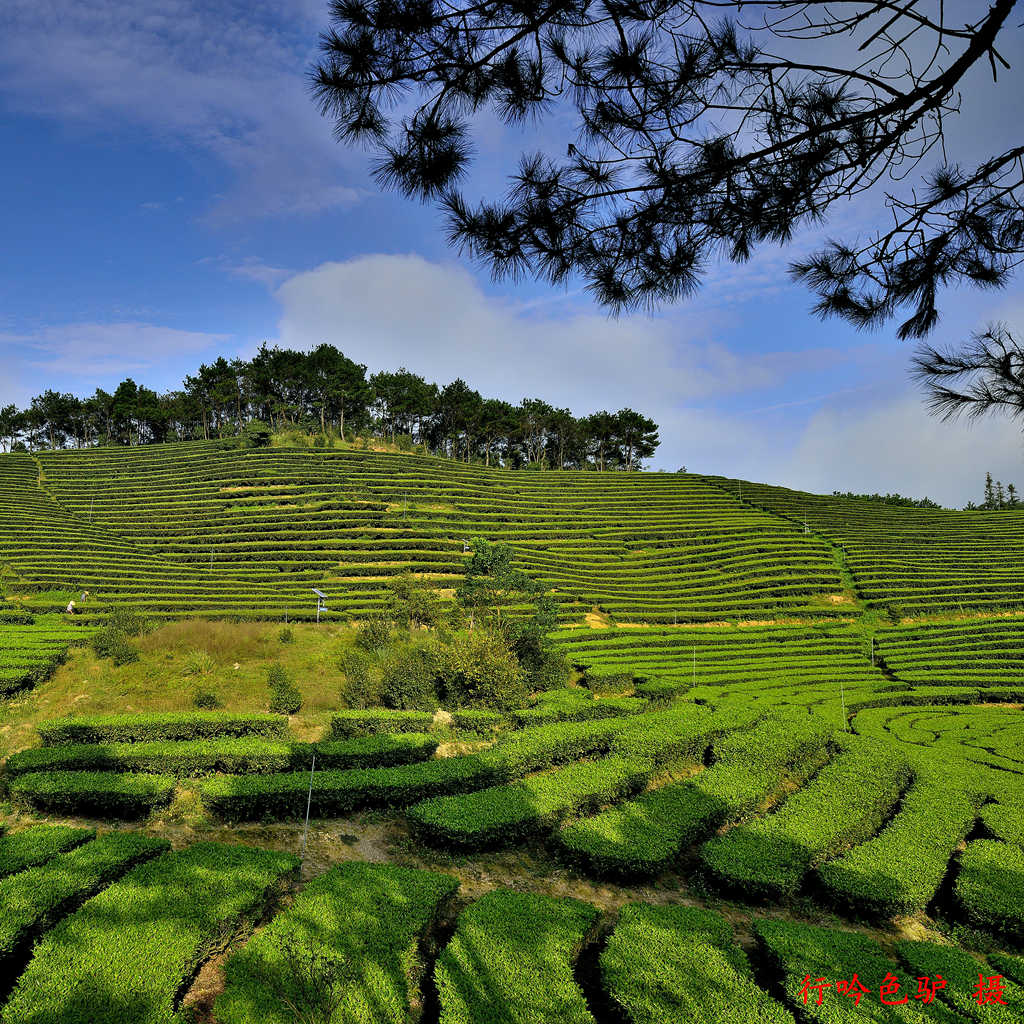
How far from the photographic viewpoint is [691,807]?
8852 mm

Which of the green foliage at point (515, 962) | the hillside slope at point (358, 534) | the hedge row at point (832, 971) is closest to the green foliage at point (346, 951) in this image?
the green foliage at point (515, 962)

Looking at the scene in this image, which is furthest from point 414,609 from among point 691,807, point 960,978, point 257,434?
point 257,434

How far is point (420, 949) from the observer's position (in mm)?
6117

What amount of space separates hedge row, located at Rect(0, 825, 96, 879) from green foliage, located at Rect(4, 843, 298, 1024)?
1347 millimetres

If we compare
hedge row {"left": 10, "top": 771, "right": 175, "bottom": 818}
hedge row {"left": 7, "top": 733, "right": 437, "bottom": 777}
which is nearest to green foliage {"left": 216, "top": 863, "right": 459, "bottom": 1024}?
hedge row {"left": 10, "top": 771, "right": 175, "bottom": 818}

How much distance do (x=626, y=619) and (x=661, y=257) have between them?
2839 cm

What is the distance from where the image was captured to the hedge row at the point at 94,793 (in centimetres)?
878

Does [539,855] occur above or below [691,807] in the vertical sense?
below

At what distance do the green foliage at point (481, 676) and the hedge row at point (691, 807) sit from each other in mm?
6076

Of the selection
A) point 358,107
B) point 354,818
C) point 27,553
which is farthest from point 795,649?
point 27,553

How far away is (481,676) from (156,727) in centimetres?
778

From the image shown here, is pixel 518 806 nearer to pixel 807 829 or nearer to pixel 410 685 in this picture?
pixel 807 829

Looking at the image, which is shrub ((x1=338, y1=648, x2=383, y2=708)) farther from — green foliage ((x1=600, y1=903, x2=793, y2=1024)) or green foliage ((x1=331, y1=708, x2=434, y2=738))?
green foliage ((x1=600, y1=903, x2=793, y2=1024))

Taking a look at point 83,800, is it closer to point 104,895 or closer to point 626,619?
point 104,895
